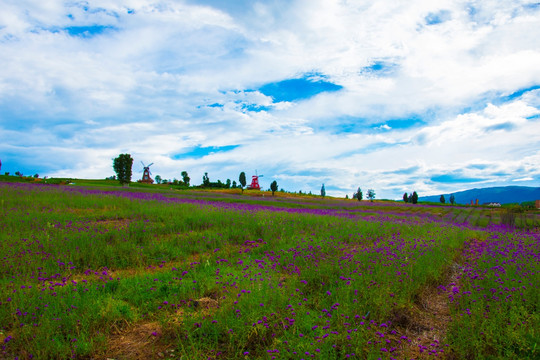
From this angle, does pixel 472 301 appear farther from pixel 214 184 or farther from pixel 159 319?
pixel 214 184

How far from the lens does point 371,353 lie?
327 centimetres

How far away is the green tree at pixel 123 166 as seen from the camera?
2271 inches

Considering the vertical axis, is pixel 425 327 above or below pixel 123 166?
below

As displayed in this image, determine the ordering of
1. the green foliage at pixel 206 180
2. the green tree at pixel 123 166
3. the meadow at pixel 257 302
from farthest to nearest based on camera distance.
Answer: the green foliage at pixel 206 180
the green tree at pixel 123 166
the meadow at pixel 257 302

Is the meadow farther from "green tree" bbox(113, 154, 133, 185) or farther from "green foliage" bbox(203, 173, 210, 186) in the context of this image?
"green foliage" bbox(203, 173, 210, 186)

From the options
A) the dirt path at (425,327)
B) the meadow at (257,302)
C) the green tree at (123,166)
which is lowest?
the dirt path at (425,327)

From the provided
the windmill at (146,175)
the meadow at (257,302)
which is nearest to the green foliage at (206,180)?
the windmill at (146,175)

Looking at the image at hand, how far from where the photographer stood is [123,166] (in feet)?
191

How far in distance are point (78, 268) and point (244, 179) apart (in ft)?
263

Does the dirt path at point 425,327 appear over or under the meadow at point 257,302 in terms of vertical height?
under

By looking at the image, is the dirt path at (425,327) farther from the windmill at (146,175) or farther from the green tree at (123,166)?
the windmill at (146,175)

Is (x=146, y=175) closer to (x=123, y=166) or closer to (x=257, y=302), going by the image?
(x=123, y=166)

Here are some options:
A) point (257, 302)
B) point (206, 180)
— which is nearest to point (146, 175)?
point (206, 180)

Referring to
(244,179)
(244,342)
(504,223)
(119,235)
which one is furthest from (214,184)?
(244,342)
